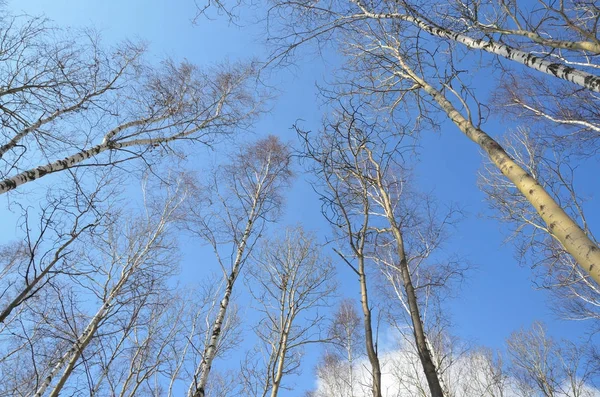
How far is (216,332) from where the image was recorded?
4469 mm

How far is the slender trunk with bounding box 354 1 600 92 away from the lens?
10.4 ft

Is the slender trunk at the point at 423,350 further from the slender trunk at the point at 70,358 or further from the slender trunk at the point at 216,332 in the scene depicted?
the slender trunk at the point at 70,358

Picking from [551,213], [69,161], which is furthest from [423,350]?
[69,161]

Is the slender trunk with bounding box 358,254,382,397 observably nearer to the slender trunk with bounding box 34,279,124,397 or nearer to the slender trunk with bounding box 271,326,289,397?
the slender trunk with bounding box 34,279,124,397

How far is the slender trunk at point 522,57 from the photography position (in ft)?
10.4

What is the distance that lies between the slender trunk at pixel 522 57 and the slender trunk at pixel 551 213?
4.17 ft

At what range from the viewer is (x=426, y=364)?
236 cm

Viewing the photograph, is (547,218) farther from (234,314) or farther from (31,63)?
(234,314)

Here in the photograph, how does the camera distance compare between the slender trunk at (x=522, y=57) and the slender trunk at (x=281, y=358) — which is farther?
the slender trunk at (x=281, y=358)

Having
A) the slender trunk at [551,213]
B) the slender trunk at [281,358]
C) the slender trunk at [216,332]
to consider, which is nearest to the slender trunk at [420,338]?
the slender trunk at [551,213]

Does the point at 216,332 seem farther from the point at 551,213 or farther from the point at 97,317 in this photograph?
the point at 551,213

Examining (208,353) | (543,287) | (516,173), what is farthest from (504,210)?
(208,353)

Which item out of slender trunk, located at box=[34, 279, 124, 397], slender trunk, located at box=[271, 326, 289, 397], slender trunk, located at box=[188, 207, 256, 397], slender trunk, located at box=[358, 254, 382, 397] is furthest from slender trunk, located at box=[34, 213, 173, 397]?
slender trunk, located at box=[358, 254, 382, 397]

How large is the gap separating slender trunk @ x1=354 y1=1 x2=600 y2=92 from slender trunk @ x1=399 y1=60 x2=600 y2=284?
127cm
